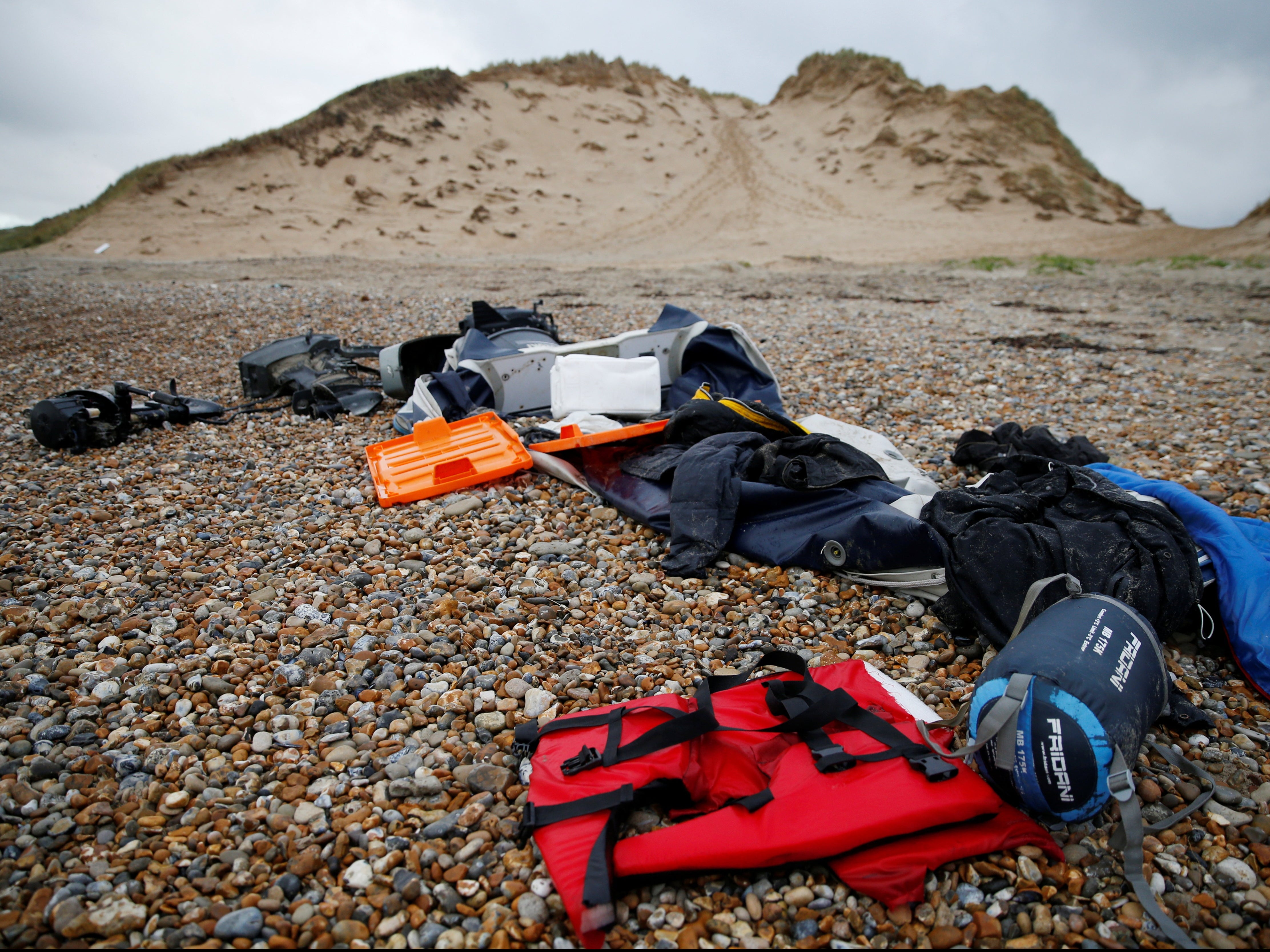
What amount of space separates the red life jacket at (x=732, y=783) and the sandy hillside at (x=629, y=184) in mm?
18736

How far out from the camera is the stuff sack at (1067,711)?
1.99 metres

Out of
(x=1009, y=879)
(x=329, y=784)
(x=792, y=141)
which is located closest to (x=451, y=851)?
(x=329, y=784)

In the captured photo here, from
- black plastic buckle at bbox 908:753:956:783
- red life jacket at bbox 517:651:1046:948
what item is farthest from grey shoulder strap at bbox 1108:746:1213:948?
black plastic buckle at bbox 908:753:956:783

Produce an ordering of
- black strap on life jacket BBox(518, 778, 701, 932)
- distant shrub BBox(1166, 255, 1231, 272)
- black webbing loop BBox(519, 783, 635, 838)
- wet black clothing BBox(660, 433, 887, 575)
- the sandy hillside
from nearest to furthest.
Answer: black strap on life jacket BBox(518, 778, 701, 932) → black webbing loop BBox(519, 783, 635, 838) → wet black clothing BBox(660, 433, 887, 575) → distant shrub BBox(1166, 255, 1231, 272) → the sandy hillside

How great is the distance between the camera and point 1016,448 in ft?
15.1

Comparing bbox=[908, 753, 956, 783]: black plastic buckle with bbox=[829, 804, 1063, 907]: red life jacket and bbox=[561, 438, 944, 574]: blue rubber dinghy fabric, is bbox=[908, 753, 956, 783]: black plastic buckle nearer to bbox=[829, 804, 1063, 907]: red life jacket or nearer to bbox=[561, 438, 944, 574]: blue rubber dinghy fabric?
bbox=[829, 804, 1063, 907]: red life jacket

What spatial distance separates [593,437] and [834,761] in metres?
2.73

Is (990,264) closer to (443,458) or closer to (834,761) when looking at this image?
(443,458)

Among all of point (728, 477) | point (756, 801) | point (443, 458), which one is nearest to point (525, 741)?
point (756, 801)

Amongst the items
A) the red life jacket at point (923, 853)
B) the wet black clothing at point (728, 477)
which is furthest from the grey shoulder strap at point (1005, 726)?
the wet black clothing at point (728, 477)

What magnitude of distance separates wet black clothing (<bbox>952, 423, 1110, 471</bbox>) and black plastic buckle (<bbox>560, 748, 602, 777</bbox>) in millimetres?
3203

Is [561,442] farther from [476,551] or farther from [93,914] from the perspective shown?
[93,914]

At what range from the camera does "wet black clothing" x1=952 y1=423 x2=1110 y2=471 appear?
14.6 feet

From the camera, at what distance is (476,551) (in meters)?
3.74
